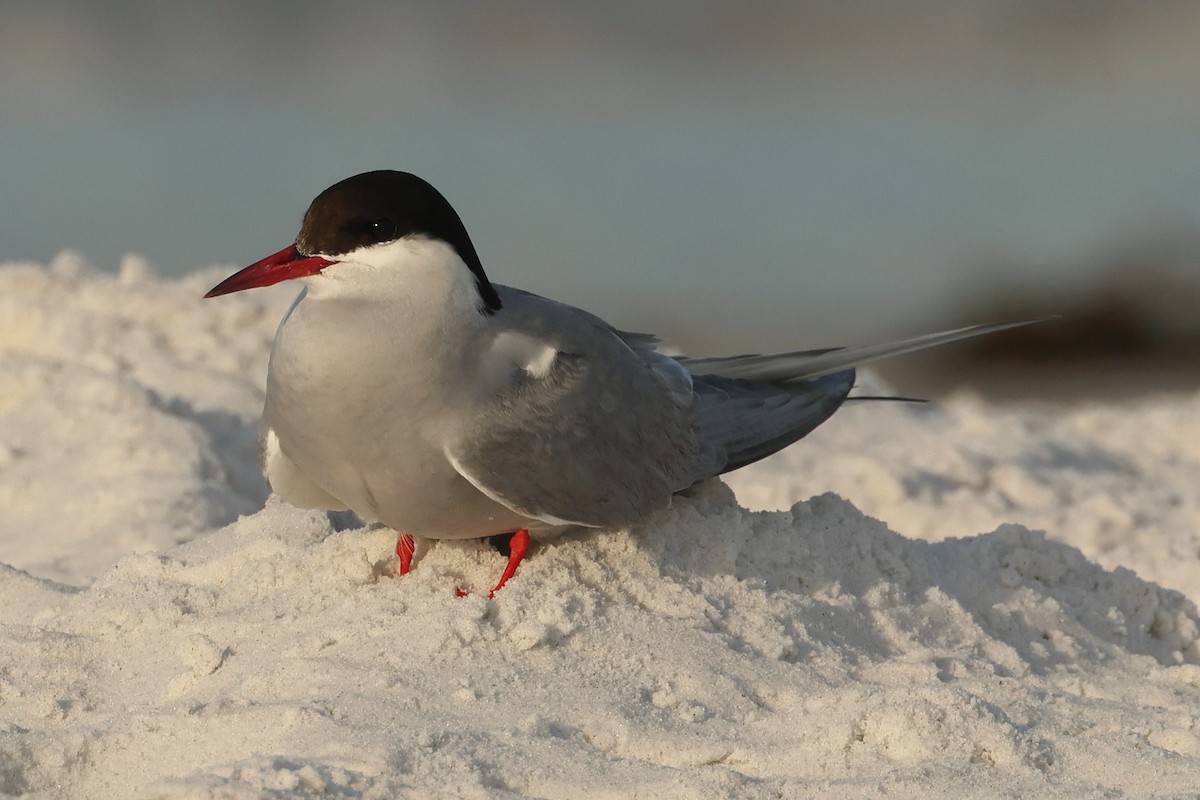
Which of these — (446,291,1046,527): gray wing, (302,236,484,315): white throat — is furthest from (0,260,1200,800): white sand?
(302,236,484,315): white throat

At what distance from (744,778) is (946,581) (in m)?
1.50

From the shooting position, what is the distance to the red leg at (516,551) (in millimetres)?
3410

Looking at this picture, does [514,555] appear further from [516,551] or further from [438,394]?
[438,394]

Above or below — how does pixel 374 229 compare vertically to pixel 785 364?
above

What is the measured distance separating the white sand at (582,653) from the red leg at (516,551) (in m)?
0.04

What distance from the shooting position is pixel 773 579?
12.2ft

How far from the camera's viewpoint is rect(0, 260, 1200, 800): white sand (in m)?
2.73

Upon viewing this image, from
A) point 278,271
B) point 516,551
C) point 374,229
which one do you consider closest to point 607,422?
point 516,551

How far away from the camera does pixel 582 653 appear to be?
3193 millimetres

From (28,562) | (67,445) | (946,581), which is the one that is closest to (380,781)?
(946,581)

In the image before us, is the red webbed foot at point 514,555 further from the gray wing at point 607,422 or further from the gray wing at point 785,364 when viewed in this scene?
the gray wing at point 785,364

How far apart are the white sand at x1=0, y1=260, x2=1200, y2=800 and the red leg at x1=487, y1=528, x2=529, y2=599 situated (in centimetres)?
4

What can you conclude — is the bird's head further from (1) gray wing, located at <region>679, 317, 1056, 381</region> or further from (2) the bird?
(1) gray wing, located at <region>679, 317, 1056, 381</region>

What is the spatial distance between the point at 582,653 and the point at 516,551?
1.14ft
